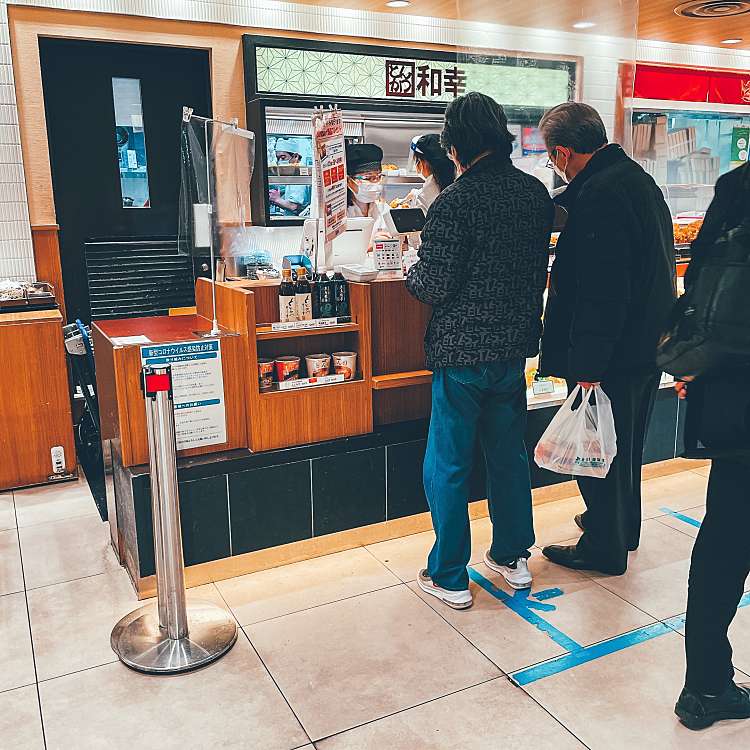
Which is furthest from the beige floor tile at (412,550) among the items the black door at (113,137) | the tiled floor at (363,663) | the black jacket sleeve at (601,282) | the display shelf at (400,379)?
the black door at (113,137)

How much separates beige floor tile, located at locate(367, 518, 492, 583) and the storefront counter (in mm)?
55

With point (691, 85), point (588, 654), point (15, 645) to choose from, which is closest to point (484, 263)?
point (588, 654)

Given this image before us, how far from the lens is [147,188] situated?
5309 mm

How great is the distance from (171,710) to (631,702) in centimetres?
Answer: 138

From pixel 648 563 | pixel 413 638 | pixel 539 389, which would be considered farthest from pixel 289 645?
pixel 539 389

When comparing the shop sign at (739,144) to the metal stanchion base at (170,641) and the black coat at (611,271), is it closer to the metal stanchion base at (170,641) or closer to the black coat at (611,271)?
the black coat at (611,271)

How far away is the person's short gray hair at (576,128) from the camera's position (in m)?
2.84

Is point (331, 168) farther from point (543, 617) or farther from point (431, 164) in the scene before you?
point (543, 617)

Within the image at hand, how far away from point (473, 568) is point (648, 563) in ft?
2.42

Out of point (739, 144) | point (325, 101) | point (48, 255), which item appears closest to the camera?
point (48, 255)

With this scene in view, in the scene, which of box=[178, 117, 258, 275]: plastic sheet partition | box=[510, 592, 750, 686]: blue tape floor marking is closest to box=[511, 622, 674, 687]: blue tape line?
box=[510, 592, 750, 686]: blue tape floor marking

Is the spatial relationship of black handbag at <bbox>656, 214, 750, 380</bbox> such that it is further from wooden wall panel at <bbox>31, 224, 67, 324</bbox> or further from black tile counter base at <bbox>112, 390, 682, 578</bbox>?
wooden wall panel at <bbox>31, 224, 67, 324</bbox>

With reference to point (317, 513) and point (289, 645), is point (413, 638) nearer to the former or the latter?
point (289, 645)

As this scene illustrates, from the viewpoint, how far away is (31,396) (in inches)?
163
